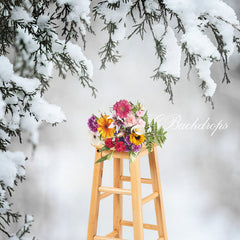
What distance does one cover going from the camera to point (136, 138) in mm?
1773

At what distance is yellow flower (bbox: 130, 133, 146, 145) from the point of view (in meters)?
1.76

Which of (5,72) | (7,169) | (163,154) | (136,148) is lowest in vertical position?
(7,169)

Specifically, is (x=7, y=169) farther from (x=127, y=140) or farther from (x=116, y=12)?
(x=127, y=140)

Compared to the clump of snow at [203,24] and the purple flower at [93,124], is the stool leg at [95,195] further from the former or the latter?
the clump of snow at [203,24]

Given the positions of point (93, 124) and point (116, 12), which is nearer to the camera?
point (116, 12)

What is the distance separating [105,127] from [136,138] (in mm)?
168

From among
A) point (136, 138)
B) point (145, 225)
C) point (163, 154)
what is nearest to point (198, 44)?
point (136, 138)

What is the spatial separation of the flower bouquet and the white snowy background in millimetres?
706

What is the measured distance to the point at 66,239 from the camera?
2604mm

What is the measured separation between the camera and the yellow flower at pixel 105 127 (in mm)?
1816

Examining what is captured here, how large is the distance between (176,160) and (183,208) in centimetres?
34

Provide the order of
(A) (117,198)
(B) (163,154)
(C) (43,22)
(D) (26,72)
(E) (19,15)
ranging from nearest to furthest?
(D) (26,72) → (E) (19,15) → (C) (43,22) → (A) (117,198) → (B) (163,154)

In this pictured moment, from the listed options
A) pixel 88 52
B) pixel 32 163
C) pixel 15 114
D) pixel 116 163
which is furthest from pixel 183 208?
pixel 15 114

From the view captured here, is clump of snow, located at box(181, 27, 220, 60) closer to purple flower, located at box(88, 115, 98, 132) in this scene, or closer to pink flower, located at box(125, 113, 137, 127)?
pink flower, located at box(125, 113, 137, 127)
